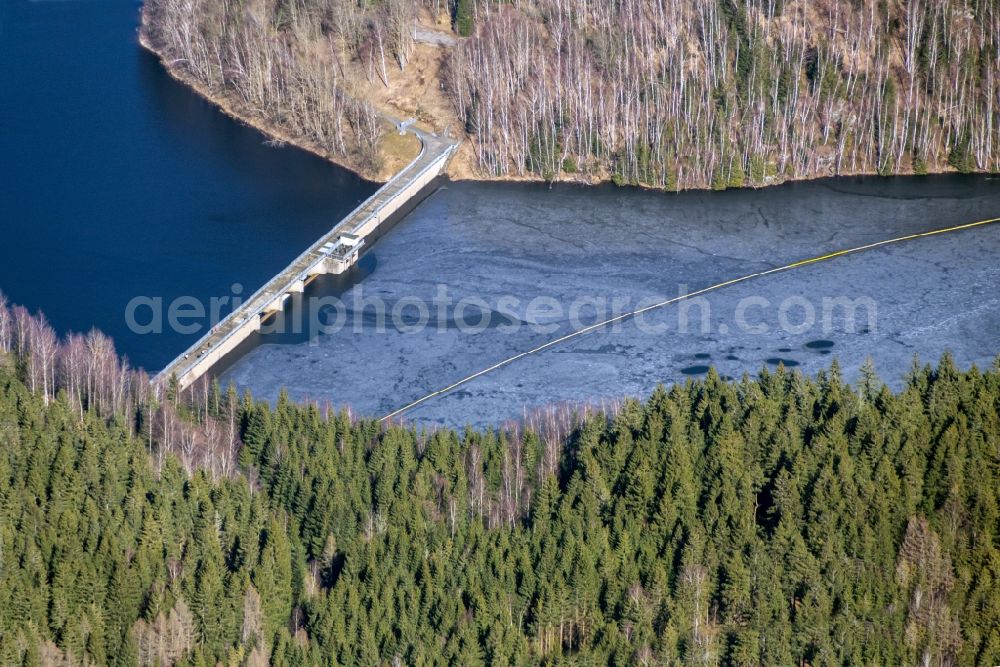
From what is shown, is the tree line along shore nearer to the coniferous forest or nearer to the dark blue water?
the dark blue water

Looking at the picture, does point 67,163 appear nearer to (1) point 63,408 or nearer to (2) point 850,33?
(1) point 63,408

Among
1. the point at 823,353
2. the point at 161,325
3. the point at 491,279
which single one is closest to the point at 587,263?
the point at 491,279

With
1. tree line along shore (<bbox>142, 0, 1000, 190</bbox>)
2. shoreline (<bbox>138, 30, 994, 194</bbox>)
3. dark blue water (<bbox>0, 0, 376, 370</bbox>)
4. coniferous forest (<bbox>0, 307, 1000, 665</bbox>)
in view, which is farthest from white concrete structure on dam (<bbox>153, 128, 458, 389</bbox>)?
coniferous forest (<bbox>0, 307, 1000, 665</bbox>)

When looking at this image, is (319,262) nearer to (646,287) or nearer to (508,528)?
(646,287)

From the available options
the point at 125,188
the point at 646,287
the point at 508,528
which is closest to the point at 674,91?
the point at 646,287

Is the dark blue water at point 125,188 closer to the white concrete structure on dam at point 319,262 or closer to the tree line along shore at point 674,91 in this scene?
the white concrete structure on dam at point 319,262

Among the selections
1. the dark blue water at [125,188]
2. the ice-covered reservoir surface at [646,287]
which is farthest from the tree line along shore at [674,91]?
the dark blue water at [125,188]
